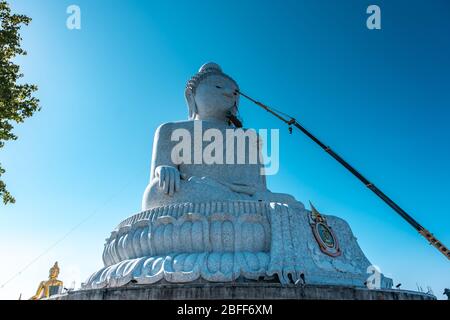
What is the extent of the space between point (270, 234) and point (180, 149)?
3.77 m

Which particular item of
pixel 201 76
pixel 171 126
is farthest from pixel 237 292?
pixel 201 76

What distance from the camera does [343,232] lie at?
864 centimetres

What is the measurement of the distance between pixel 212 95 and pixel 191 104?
88cm

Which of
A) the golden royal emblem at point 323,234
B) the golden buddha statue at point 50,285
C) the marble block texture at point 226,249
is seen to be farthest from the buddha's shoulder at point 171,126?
the golden buddha statue at point 50,285

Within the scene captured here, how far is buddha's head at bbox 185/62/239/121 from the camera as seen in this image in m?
11.6

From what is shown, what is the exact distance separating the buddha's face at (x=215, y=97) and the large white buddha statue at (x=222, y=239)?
Answer: 2.18 meters

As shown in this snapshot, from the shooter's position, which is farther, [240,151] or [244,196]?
[240,151]

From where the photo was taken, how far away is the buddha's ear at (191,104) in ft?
39.3

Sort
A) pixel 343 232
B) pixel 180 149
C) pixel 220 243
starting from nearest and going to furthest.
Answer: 1. pixel 220 243
2. pixel 343 232
3. pixel 180 149

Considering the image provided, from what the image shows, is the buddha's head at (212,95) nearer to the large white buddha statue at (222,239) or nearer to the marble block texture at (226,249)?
the large white buddha statue at (222,239)

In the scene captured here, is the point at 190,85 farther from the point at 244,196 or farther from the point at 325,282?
the point at 325,282

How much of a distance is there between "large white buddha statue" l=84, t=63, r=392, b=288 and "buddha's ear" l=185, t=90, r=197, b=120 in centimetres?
248
